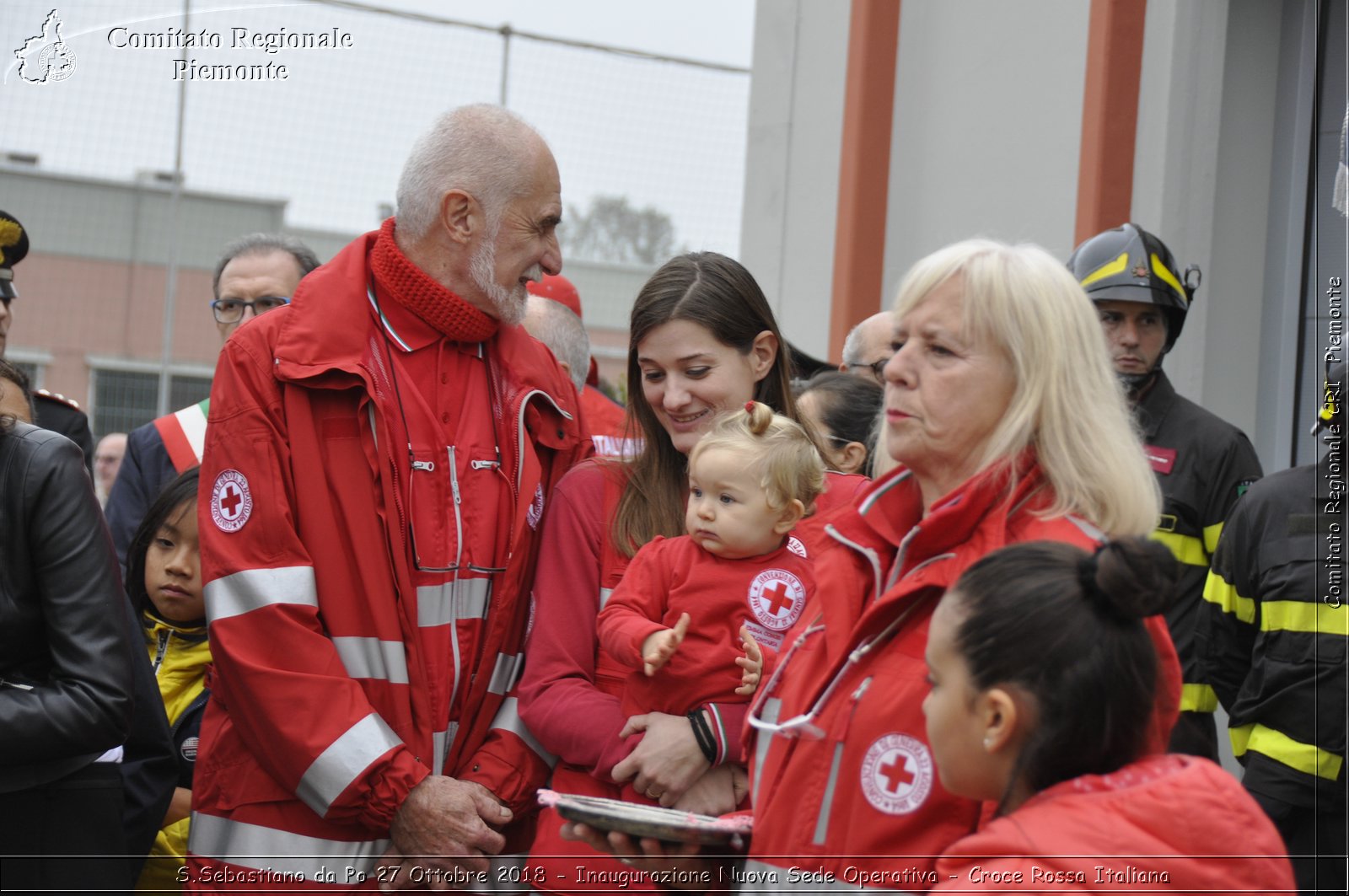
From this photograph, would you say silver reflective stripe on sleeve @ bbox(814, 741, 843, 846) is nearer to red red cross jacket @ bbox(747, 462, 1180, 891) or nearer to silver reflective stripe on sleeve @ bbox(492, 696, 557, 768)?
red red cross jacket @ bbox(747, 462, 1180, 891)

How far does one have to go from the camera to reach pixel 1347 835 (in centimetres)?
377

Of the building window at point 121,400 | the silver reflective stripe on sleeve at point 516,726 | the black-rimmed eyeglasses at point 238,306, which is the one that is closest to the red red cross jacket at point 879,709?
the silver reflective stripe on sleeve at point 516,726

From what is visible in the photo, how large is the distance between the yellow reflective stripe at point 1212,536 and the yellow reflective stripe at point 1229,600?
0.90 feet

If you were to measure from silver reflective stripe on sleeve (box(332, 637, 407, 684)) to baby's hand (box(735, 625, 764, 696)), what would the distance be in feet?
2.58

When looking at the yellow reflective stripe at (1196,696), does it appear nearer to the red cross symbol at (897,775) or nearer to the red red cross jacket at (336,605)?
the red red cross jacket at (336,605)

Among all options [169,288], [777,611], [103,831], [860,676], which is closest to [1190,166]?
[777,611]

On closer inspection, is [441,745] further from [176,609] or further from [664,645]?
[176,609]

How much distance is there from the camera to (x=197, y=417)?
184 inches

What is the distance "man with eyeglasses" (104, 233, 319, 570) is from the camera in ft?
14.9

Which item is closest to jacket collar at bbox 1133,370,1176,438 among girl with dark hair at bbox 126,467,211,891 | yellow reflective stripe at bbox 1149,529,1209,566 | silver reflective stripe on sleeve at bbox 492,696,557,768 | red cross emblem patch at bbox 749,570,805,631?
yellow reflective stripe at bbox 1149,529,1209,566

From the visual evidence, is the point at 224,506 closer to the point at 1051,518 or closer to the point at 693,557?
the point at 693,557

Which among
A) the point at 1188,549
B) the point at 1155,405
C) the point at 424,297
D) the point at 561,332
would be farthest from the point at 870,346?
the point at 424,297

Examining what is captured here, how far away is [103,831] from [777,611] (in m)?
1.63

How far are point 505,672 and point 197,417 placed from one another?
202 cm
